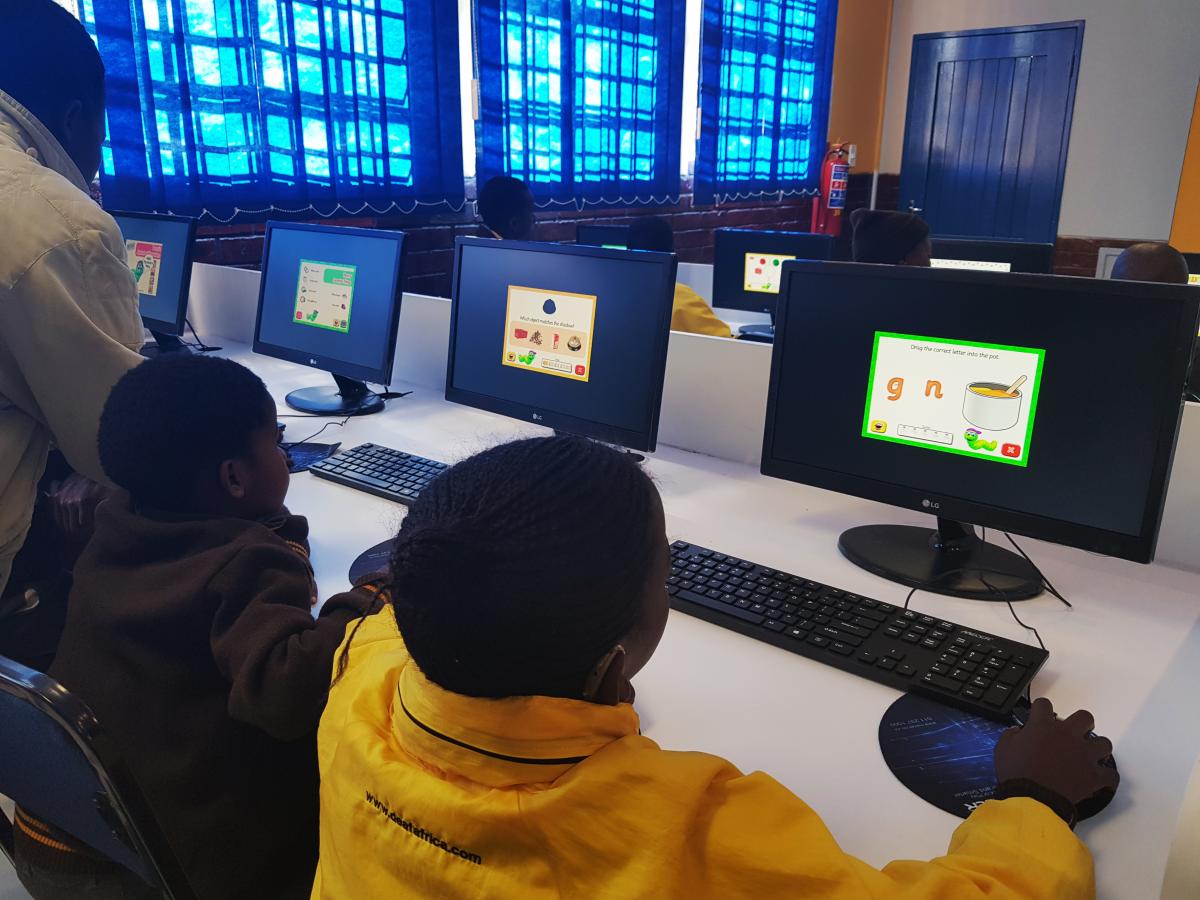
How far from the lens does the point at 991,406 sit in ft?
3.79

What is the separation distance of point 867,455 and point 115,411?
975mm

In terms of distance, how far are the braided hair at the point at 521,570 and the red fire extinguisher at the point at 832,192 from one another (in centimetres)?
580

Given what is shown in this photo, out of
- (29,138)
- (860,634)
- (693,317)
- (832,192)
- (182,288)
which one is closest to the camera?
(860,634)

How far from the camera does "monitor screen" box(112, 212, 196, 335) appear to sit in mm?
2359

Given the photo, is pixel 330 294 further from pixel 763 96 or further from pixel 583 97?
pixel 763 96

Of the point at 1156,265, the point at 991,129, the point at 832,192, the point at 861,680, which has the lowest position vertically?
the point at 861,680

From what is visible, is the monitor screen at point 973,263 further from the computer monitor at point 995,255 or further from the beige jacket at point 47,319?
the beige jacket at point 47,319

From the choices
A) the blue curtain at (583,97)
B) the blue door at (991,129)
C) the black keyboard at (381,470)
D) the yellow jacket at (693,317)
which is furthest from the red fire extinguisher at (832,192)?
the black keyboard at (381,470)

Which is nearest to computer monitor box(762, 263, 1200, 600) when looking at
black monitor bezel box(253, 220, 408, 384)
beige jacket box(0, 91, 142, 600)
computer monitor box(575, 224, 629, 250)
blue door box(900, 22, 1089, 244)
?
black monitor bezel box(253, 220, 408, 384)

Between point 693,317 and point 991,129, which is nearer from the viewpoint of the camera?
point 693,317

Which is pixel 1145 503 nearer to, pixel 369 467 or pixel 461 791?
pixel 461 791

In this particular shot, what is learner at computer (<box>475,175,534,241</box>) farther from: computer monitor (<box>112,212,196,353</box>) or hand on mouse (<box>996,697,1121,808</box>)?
hand on mouse (<box>996,697,1121,808</box>)

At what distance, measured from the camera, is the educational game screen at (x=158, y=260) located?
2377 mm

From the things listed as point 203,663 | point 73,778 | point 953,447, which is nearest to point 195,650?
point 203,663
